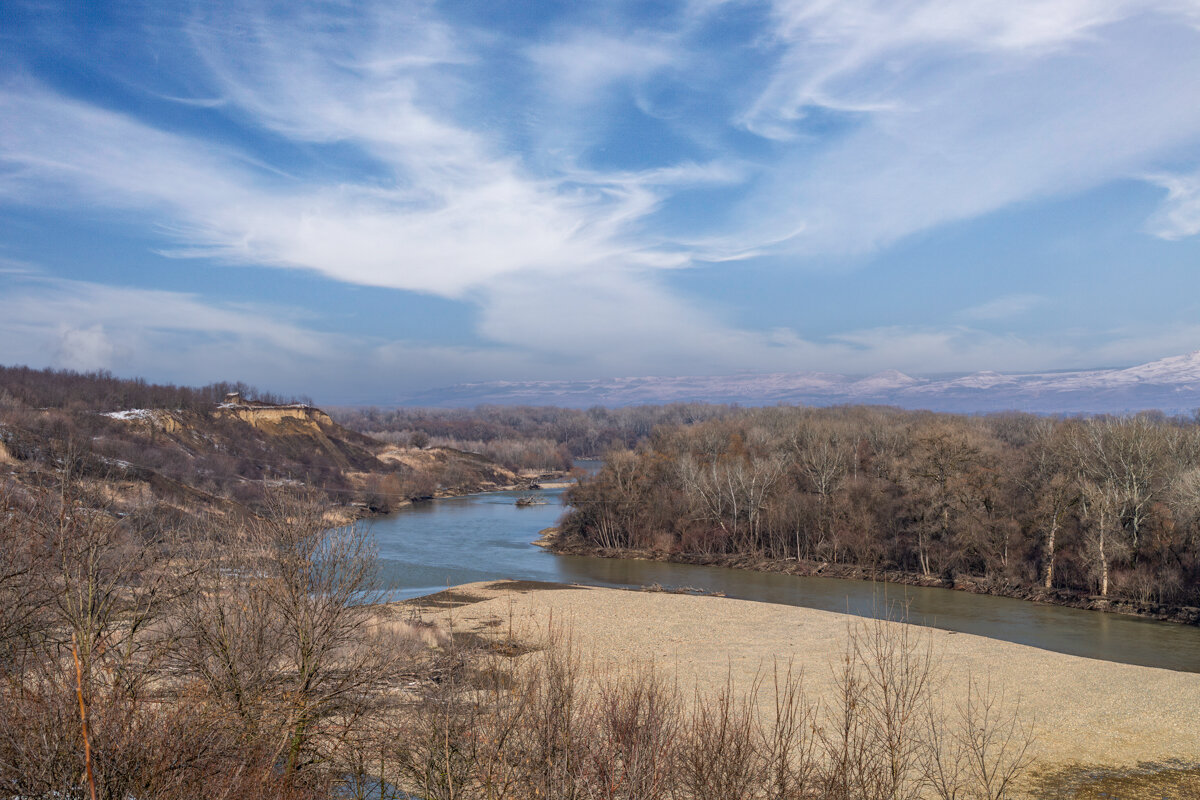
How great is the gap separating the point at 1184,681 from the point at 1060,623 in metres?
9.88

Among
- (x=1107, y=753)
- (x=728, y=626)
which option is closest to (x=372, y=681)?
(x=1107, y=753)

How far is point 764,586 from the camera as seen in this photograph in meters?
42.8

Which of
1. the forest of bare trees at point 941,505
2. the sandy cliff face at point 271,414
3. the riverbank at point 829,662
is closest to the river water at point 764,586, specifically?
the riverbank at point 829,662

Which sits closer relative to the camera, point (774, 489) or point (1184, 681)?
point (1184, 681)

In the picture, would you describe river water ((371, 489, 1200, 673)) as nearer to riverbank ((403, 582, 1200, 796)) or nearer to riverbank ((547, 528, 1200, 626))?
riverbank ((547, 528, 1200, 626))

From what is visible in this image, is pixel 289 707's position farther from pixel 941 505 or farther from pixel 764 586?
pixel 941 505

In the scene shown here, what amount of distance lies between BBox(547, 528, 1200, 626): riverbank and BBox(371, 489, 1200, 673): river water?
0.74 meters

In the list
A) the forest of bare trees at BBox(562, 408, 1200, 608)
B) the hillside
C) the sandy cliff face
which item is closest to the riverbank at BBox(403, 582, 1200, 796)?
the forest of bare trees at BBox(562, 408, 1200, 608)

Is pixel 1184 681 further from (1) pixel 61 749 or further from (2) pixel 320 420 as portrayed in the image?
(2) pixel 320 420

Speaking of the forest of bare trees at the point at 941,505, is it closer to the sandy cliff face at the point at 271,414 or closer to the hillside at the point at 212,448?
the hillside at the point at 212,448

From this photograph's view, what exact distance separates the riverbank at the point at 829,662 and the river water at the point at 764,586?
262 centimetres

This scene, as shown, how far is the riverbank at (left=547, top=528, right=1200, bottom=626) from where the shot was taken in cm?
3319

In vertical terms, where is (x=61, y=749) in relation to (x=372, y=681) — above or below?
above

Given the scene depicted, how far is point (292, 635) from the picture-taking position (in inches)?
441
